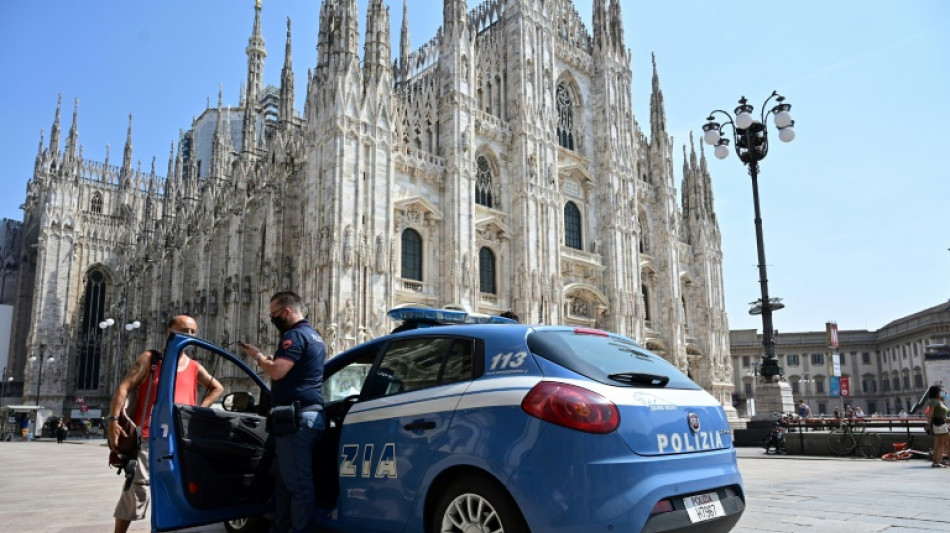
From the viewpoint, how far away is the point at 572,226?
3553 cm

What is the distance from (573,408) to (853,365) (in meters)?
75.5

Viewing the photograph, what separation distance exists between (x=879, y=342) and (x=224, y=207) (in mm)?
62692

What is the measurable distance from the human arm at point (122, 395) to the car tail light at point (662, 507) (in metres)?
3.61

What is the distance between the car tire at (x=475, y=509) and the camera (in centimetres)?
349

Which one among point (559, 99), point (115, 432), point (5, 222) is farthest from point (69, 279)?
point (115, 432)

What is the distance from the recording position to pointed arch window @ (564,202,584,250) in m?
35.1

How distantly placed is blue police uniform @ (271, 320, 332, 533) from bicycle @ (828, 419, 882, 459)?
13.2 m

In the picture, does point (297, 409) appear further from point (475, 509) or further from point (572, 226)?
point (572, 226)

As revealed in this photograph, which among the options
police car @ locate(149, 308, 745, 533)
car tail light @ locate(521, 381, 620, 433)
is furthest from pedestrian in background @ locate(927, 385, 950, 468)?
car tail light @ locate(521, 381, 620, 433)

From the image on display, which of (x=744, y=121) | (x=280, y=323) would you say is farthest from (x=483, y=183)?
(x=280, y=323)

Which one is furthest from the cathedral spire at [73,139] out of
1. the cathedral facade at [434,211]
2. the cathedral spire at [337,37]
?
the cathedral spire at [337,37]

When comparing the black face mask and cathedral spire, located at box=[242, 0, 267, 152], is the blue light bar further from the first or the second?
cathedral spire, located at box=[242, 0, 267, 152]

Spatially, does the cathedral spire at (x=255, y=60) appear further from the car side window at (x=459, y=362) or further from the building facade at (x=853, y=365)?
the building facade at (x=853, y=365)

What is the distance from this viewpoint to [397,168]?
1077 inches
